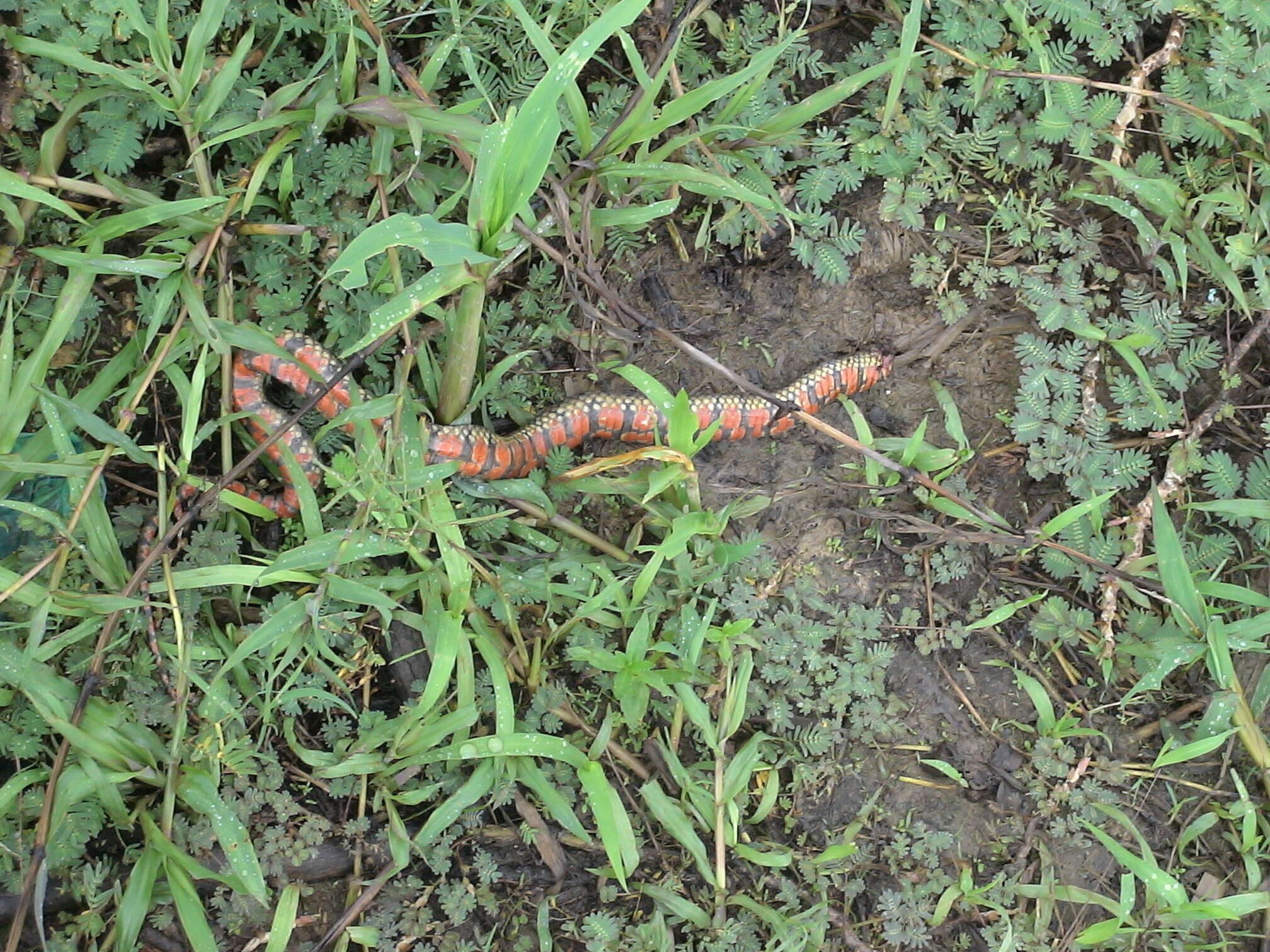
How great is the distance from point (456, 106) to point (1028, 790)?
3566 mm

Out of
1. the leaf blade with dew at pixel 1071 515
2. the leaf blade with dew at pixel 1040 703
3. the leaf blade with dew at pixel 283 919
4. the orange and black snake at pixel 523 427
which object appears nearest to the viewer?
the leaf blade with dew at pixel 283 919

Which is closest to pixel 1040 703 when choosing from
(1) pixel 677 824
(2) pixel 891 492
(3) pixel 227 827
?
(2) pixel 891 492

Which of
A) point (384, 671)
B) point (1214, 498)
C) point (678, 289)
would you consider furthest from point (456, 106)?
point (1214, 498)

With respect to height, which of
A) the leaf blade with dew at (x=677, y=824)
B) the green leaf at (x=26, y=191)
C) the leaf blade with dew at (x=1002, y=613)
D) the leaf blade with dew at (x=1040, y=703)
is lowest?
the leaf blade with dew at (x=677, y=824)

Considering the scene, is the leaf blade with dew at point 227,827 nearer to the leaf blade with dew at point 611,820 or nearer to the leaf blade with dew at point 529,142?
the leaf blade with dew at point 611,820

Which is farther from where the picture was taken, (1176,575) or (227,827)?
(1176,575)

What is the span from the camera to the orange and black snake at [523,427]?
3.61 m

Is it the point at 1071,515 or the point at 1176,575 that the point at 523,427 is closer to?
the point at 1071,515

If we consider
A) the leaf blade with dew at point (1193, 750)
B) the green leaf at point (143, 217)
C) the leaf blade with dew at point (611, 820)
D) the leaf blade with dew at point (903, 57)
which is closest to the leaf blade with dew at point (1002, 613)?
the leaf blade with dew at point (1193, 750)

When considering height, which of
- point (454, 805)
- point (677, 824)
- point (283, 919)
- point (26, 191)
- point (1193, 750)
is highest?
point (26, 191)

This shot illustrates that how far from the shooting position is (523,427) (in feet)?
13.0

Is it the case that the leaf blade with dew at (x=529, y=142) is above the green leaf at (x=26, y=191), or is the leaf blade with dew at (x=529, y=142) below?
above

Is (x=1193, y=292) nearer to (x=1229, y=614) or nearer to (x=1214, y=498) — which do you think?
(x=1214, y=498)

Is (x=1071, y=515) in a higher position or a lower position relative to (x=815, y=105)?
lower
